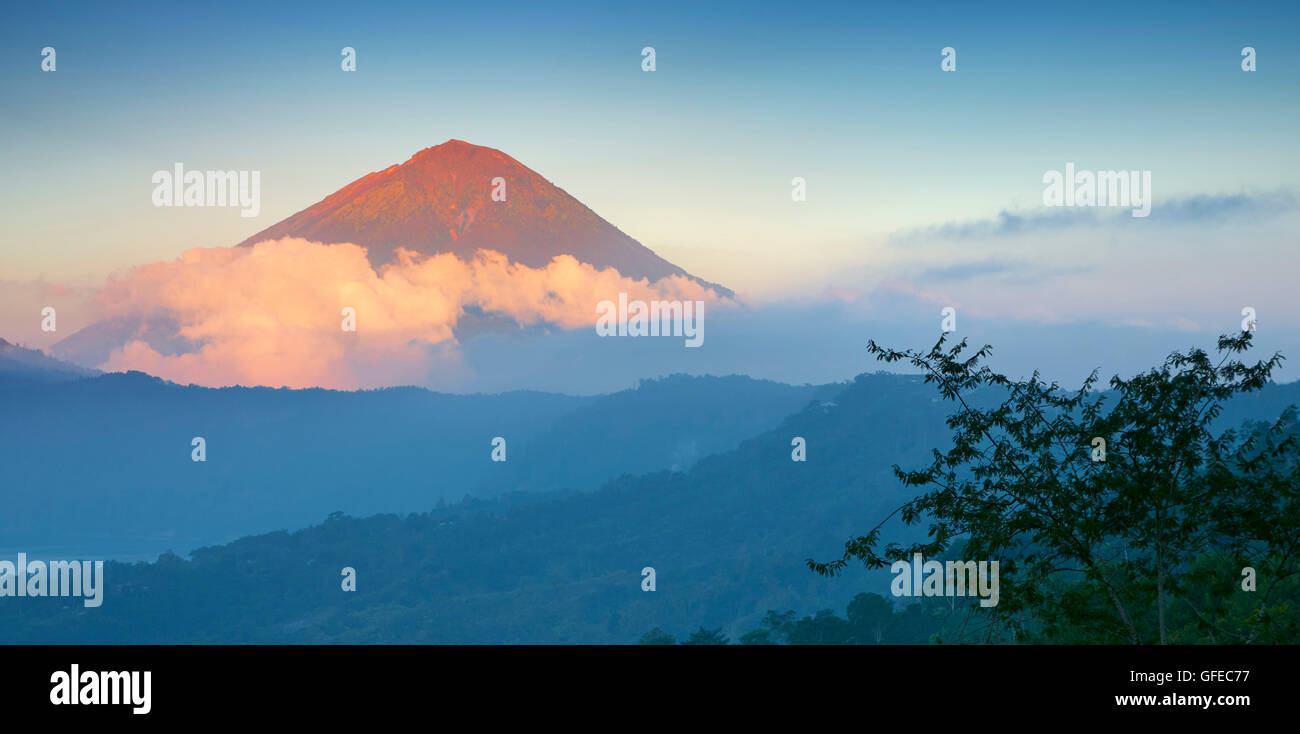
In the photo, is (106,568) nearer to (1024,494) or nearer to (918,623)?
(918,623)

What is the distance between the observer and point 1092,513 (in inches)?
388

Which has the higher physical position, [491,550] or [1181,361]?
[1181,361]

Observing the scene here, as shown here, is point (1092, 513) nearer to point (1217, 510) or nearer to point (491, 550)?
point (1217, 510)
